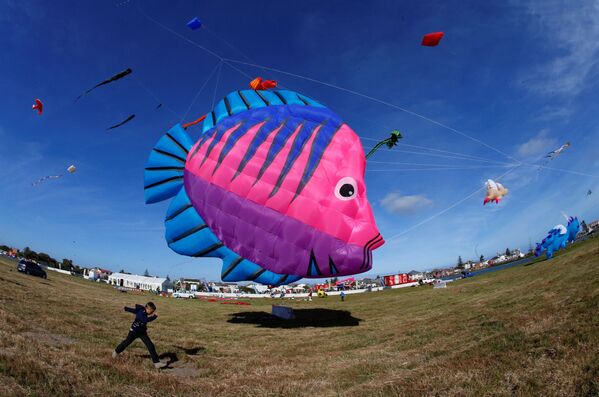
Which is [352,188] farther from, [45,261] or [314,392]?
[45,261]

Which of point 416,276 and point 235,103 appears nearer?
point 235,103

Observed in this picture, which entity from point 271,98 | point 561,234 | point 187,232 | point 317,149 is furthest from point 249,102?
point 561,234

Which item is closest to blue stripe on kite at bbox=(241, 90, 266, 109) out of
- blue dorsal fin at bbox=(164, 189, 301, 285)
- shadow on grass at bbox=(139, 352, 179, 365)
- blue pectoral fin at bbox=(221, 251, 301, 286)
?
blue dorsal fin at bbox=(164, 189, 301, 285)

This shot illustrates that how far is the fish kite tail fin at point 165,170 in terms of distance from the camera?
1407 centimetres

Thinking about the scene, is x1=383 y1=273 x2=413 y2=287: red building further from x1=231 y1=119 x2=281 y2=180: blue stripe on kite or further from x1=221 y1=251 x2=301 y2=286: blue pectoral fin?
x1=231 y1=119 x2=281 y2=180: blue stripe on kite

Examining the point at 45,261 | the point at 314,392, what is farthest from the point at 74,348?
the point at 45,261

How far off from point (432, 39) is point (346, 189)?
19.2 ft

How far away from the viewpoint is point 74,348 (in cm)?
790

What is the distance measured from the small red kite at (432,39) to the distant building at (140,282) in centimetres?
8188

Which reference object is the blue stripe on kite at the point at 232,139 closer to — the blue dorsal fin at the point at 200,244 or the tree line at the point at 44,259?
the blue dorsal fin at the point at 200,244

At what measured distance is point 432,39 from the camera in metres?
10.8

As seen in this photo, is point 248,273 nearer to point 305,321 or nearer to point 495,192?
point 305,321

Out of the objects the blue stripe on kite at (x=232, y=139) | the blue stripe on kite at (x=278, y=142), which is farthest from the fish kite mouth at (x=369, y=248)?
the blue stripe on kite at (x=232, y=139)

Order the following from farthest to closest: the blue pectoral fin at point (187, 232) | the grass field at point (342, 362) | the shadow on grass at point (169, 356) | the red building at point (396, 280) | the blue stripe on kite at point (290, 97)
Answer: the red building at point (396, 280) < the blue stripe on kite at point (290, 97) < the blue pectoral fin at point (187, 232) < the shadow on grass at point (169, 356) < the grass field at point (342, 362)
